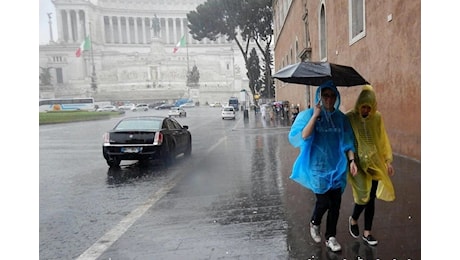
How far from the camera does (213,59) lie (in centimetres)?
8912

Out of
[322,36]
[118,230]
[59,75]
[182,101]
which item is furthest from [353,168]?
[59,75]

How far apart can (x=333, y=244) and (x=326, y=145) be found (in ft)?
3.12

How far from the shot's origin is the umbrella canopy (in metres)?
3.42

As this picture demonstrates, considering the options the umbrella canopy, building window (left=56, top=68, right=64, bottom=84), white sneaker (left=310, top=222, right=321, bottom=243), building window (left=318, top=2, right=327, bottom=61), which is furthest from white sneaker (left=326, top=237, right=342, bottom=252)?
building window (left=56, top=68, right=64, bottom=84)

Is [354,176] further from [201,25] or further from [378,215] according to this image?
[201,25]

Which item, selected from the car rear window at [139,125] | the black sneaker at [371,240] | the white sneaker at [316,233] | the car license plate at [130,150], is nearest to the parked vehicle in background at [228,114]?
the car rear window at [139,125]

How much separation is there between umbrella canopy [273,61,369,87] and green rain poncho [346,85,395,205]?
22 cm

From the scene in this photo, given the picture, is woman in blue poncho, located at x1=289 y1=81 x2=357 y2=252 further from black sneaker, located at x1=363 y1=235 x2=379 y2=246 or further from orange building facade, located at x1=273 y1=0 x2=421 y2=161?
orange building facade, located at x1=273 y1=0 x2=421 y2=161

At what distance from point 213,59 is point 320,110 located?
287ft

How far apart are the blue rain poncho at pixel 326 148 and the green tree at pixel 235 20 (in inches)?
1585

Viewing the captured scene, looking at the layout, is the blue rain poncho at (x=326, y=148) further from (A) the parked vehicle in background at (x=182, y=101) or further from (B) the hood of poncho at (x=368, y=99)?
(A) the parked vehicle in background at (x=182, y=101)

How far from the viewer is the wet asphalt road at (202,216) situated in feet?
12.5

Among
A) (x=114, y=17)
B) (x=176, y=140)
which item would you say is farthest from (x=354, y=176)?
(x=114, y=17)

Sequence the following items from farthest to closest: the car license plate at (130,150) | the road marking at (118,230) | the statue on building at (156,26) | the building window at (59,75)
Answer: the statue on building at (156,26), the building window at (59,75), the car license plate at (130,150), the road marking at (118,230)
